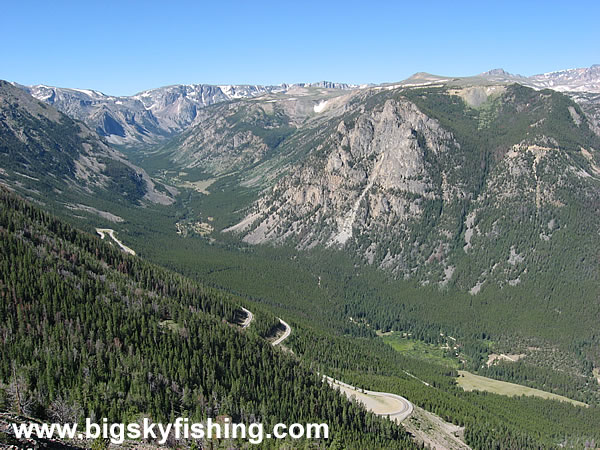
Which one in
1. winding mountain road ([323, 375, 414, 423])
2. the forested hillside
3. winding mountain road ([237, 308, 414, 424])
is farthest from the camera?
winding mountain road ([237, 308, 414, 424])

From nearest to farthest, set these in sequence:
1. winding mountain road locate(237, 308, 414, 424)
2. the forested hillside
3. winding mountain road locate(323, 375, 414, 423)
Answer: the forested hillside
winding mountain road locate(323, 375, 414, 423)
winding mountain road locate(237, 308, 414, 424)

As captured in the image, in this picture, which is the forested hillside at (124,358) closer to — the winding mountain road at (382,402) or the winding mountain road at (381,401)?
the winding mountain road at (381,401)

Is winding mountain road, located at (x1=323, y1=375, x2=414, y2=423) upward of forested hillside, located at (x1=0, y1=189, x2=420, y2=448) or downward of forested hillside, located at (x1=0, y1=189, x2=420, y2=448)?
downward

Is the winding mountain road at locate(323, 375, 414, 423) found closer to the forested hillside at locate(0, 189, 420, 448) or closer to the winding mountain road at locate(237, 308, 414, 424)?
the winding mountain road at locate(237, 308, 414, 424)

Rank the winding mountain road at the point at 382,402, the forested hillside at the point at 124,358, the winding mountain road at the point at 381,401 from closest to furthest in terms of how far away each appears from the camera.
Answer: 1. the forested hillside at the point at 124,358
2. the winding mountain road at the point at 382,402
3. the winding mountain road at the point at 381,401

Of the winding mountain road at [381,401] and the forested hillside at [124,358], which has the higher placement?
the forested hillside at [124,358]

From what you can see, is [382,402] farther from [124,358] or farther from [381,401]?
[124,358]

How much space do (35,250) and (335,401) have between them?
81.7 metres

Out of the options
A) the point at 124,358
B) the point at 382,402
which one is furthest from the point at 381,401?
the point at 124,358

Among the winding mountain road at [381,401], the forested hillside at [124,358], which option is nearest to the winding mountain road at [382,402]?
the winding mountain road at [381,401]

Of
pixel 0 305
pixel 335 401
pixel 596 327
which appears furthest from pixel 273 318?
pixel 596 327

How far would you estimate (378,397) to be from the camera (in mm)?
124438

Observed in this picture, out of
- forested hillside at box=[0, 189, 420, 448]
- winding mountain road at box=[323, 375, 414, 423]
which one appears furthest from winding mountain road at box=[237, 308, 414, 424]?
forested hillside at box=[0, 189, 420, 448]

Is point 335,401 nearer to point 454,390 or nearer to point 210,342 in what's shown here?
point 210,342
